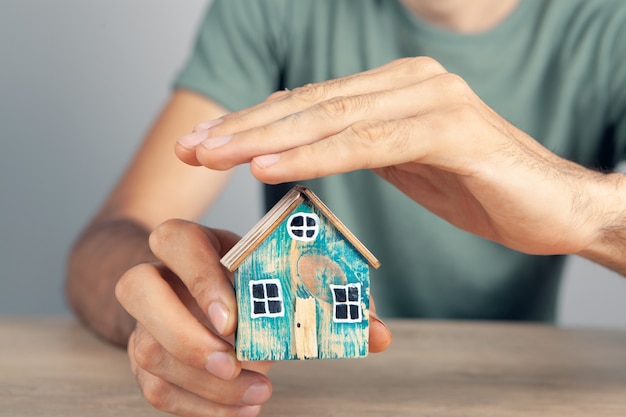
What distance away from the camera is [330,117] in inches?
30.0

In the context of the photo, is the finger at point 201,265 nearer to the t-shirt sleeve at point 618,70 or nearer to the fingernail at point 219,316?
the fingernail at point 219,316

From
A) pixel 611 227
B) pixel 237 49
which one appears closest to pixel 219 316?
pixel 611 227

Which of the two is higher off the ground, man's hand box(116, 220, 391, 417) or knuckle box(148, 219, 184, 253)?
knuckle box(148, 219, 184, 253)

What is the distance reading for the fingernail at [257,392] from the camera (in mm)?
812

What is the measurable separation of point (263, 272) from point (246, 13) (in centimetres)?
98

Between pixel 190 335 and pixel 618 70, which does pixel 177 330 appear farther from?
pixel 618 70

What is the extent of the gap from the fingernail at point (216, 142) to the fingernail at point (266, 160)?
4cm

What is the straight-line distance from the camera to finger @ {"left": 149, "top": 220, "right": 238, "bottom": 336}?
75 centimetres

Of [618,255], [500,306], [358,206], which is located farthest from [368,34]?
[618,255]

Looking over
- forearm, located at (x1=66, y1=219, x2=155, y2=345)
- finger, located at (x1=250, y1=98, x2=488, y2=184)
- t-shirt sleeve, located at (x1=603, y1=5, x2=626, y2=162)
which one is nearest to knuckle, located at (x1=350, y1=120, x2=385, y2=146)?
finger, located at (x1=250, y1=98, x2=488, y2=184)

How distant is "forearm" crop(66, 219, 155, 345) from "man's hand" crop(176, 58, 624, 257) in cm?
40

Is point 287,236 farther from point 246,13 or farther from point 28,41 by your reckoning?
point 28,41

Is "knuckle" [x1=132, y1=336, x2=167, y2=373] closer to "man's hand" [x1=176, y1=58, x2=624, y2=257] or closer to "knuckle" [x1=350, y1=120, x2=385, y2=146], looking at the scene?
"man's hand" [x1=176, y1=58, x2=624, y2=257]

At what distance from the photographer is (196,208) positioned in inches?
59.1
